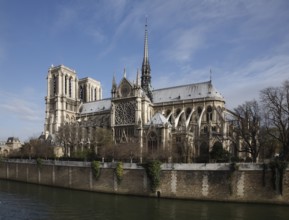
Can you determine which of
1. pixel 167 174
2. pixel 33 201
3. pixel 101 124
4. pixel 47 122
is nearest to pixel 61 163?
pixel 33 201

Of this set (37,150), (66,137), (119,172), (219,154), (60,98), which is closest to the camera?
(119,172)

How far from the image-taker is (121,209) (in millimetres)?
28609

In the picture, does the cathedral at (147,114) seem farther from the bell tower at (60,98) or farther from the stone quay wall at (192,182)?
the stone quay wall at (192,182)

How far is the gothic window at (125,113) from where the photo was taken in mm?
60591

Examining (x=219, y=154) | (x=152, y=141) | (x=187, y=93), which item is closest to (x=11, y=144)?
(x=187, y=93)

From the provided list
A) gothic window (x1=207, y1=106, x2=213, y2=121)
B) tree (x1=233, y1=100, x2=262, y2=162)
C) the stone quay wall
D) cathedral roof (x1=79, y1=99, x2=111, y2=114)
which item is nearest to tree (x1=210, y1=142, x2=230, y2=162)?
tree (x1=233, y1=100, x2=262, y2=162)

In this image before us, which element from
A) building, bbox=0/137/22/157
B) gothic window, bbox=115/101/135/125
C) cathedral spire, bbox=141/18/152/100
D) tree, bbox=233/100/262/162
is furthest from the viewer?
building, bbox=0/137/22/157

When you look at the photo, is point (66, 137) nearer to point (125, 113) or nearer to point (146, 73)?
point (125, 113)

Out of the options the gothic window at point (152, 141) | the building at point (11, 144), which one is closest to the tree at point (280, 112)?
the gothic window at point (152, 141)

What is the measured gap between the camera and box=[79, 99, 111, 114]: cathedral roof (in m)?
75.9

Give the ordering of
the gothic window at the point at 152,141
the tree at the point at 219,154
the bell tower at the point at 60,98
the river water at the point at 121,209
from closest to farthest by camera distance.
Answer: the river water at the point at 121,209 < the tree at the point at 219,154 < the gothic window at the point at 152,141 < the bell tower at the point at 60,98

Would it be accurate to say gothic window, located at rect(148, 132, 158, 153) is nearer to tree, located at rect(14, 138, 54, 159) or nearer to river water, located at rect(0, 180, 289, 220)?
river water, located at rect(0, 180, 289, 220)

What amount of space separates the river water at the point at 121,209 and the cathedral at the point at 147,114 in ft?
47.2

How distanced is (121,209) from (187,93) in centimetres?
3859
